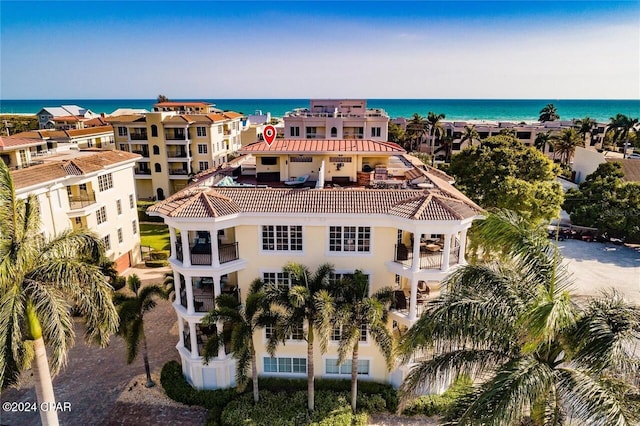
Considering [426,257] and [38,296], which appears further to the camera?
[426,257]

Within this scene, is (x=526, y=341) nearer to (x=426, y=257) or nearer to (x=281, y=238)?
(x=426, y=257)

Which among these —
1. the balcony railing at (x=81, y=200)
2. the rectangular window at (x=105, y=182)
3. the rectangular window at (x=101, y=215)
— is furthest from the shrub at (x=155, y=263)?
the balcony railing at (x=81, y=200)

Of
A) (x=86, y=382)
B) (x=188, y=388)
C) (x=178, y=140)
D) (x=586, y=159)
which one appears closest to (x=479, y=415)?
(x=188, y=388)

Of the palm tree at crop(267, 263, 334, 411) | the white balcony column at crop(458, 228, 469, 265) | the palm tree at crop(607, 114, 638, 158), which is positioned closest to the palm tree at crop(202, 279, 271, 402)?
the palm tree at crop(267, 263, 334, 411)

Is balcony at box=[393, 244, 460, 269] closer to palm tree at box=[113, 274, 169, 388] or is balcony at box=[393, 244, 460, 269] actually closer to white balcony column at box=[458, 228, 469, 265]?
white balcony column at box=[458, 228, 469, 265]

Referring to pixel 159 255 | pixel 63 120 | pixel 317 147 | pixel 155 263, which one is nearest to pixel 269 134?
pixel 317 147

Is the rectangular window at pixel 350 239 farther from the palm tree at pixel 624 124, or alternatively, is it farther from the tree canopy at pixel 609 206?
the palm tree at pixel 624 124

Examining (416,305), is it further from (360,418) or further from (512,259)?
(512,259)
